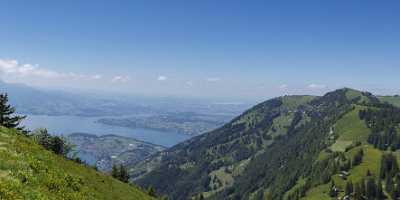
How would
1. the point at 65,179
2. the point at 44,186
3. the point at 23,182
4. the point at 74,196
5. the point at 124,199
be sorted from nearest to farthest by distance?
the point at 23,182, the point at 44,186, the point at 74,196, the point at 65,179, the point at 124,199

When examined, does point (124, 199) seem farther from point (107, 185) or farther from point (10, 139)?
point (10, 139)

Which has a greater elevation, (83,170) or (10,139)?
(10,139)

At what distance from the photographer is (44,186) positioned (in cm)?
2203

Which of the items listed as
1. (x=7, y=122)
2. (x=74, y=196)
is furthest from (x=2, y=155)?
(x=7, y=122)

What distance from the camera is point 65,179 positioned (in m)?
27.6

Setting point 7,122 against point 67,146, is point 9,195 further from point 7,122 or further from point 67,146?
point 67,146

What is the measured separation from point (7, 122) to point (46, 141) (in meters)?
7.33

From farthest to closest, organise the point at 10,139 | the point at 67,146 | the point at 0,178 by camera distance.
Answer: the point at 67,146 < the point at 10,139 < the point at 0,178

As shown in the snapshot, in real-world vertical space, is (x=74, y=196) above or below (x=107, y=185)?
above

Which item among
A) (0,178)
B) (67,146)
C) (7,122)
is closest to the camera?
(0,178)

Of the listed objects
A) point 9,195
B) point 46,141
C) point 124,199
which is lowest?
A: point 124,199

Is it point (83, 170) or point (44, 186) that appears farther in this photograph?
point (83, 170)

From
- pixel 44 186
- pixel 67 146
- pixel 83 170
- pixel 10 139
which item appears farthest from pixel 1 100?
pixel 44 186

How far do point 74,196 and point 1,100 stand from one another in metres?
56.0
